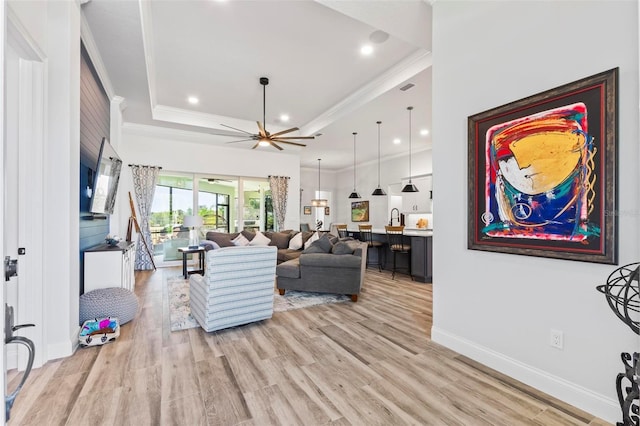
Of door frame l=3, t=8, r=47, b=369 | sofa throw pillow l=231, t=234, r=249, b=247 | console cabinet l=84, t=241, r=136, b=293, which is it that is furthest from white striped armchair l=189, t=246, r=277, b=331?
sofa throw pillow l=231, t=234, r=249, b=247

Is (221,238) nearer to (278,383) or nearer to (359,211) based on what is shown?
(278,383)

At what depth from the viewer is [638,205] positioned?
1594 mm

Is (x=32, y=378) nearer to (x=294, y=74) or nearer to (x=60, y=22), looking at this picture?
(x=60, y=22)

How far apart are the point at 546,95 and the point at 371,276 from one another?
4.37 m

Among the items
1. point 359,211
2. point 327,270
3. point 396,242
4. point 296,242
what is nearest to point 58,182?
point 327,270

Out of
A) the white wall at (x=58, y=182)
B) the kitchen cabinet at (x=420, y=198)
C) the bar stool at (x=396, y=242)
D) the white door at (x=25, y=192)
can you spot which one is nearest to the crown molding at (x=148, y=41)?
the white wall at (x=58, y=182)

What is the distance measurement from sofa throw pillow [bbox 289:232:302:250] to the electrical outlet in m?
5.04

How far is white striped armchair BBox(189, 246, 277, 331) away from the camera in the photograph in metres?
2.89

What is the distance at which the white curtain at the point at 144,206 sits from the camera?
6.32 metres

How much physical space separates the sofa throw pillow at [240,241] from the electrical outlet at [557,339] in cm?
543

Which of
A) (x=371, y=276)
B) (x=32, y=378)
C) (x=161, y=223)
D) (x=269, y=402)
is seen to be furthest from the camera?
(x=161, y=223)

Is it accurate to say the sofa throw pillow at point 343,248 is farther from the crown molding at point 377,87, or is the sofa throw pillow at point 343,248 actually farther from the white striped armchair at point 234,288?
the crown molding at point 377,87

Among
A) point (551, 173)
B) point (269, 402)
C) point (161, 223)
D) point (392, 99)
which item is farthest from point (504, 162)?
point (161, 223)

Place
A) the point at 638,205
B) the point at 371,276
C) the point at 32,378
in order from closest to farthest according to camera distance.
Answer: the point at 638,205 < the point at 32,378 < the point at 371,276
